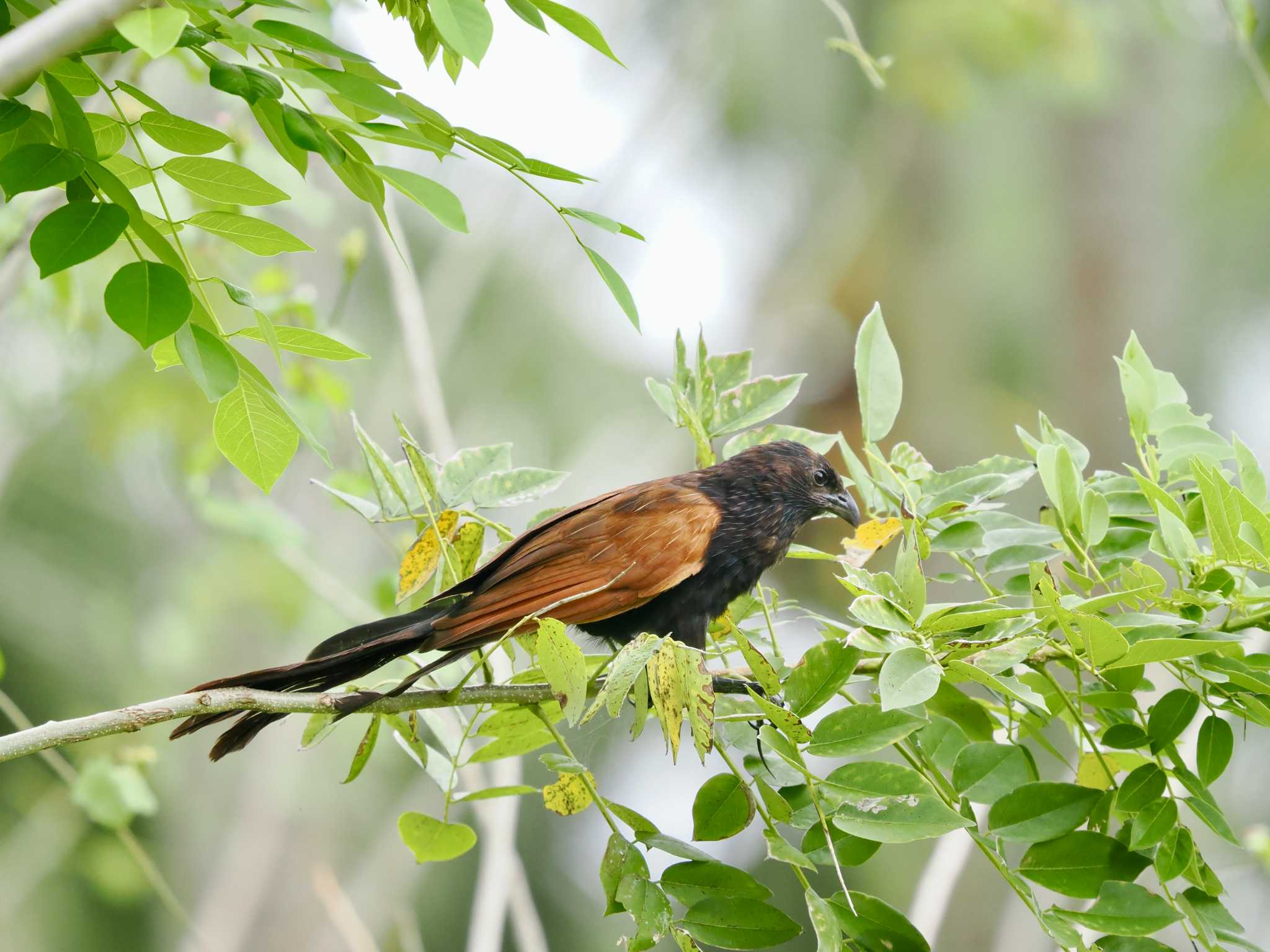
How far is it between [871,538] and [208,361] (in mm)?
772

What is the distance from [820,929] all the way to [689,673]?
0.27 meters

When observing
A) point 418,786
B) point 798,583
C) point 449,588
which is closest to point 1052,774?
point 798,583

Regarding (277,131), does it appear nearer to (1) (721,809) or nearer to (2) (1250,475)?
(1) (721,809)

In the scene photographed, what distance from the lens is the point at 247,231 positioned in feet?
3.44

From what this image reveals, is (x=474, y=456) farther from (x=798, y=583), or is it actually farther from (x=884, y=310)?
(x=884, y=310)

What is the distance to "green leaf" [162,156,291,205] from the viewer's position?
3.40 feet

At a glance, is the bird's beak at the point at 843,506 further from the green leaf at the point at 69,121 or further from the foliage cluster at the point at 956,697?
the green leaf at the point at 69,121

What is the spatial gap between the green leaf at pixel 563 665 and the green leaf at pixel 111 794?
1401 millimetres

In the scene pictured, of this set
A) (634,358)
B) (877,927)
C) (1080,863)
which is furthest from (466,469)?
(634,358)

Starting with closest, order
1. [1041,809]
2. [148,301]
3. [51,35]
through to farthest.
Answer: [51,35]
[148,301]
[1041,809]

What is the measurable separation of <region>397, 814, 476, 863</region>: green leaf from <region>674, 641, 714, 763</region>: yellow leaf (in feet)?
1.52

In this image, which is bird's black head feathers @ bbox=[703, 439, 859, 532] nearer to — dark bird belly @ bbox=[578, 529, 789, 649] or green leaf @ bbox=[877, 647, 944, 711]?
dark bird belly @ bbox=[578, 529, 789, 649]

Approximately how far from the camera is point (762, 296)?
8.43 meters

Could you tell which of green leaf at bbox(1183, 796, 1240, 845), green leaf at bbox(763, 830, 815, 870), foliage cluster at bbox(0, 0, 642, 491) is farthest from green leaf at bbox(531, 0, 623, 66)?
green leaf at bbox(1183, 796, 1240, 845)
